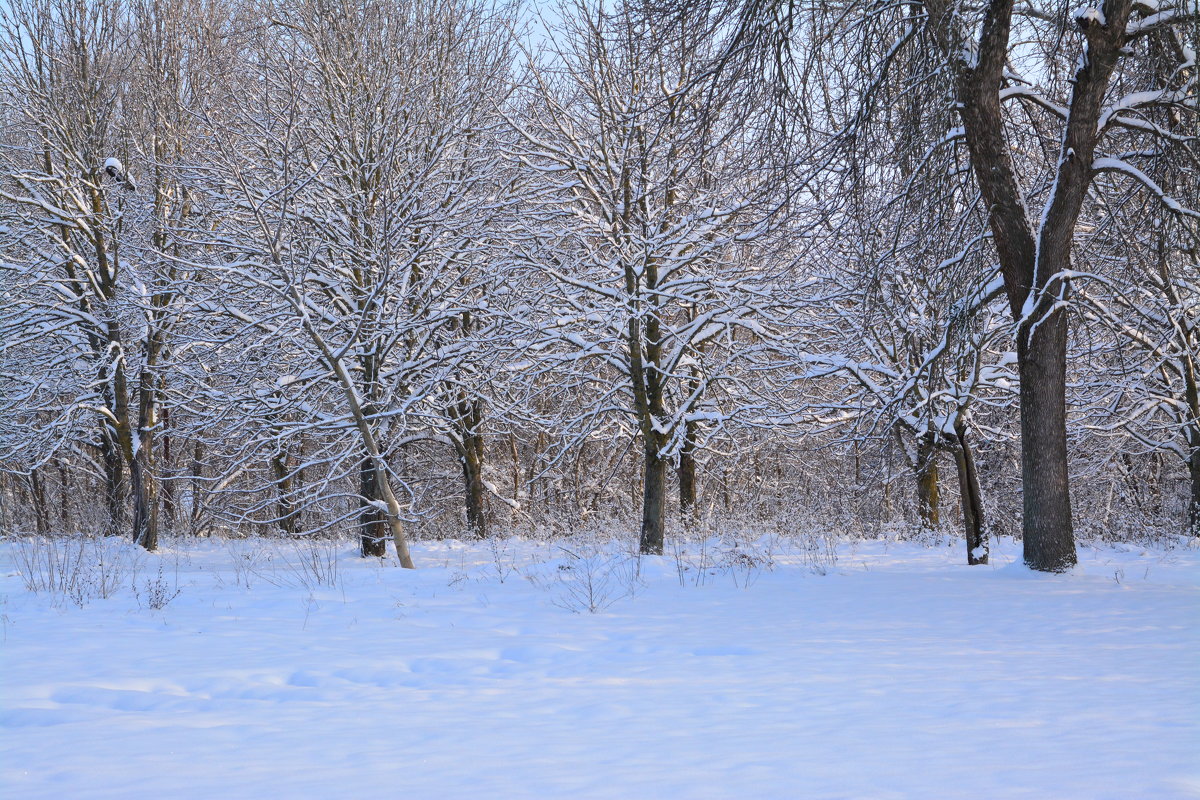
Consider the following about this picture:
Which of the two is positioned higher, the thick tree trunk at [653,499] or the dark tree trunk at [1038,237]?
the dark tree trunk at [1038,237]

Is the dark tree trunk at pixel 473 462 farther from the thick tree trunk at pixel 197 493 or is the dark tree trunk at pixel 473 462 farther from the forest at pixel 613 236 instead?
the thick tree trunk at pixel 197 493

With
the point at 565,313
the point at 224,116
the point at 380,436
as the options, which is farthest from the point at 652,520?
the point at 224,116

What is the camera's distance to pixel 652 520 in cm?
1203

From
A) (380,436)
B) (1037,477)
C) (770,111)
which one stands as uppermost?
(770,111)

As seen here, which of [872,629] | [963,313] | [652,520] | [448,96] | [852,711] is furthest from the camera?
[448,96]

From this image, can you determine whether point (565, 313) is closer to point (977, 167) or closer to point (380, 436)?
point (380, 436)

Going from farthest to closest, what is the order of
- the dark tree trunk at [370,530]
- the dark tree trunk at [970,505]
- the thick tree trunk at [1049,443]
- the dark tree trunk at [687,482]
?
1. the dark tree trunk at [687,482]
2. the dark tree trunk at [370,530]
3. the dark tree trunk at [970,505]
4. the thick tree trunk at [1049,443]

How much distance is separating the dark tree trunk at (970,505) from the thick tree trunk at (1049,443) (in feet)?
5.01

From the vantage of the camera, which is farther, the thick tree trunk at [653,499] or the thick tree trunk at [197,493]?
the thick tree trunk at [197,493]

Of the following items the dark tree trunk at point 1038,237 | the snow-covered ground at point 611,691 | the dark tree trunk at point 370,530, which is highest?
the dark tree trunk at point 1038,237

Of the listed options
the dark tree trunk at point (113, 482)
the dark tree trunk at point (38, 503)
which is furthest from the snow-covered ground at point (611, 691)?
the dark tree trunk at point (38, 503)

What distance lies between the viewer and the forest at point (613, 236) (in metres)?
8.37

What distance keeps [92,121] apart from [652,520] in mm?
11969

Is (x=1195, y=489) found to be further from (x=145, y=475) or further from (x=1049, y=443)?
(x=145, y=475)
